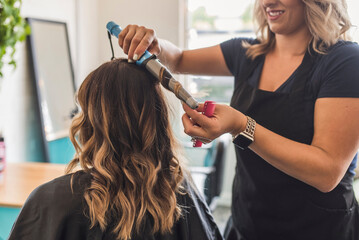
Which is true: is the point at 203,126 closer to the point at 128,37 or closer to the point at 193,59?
the point at 128,37

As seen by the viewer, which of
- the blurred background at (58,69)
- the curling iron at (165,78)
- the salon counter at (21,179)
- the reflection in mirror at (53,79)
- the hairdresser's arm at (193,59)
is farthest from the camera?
the reflection in mirror at (53,79)

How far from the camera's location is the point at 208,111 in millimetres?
778

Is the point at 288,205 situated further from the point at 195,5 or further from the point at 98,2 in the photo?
the point at 195,5

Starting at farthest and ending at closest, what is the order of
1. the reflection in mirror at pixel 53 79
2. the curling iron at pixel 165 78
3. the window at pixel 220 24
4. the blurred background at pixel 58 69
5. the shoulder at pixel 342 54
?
the window at pixel 220 24, the reflection in mirror at pixel 53 79, the blurred background at pixel 58 69, the shoulder at pixel 342 54, the curling iron at pixel 165 78

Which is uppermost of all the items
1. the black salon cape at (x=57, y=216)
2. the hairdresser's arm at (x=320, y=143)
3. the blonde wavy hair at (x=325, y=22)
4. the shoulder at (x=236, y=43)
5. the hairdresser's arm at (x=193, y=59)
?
the blonde wavy hair at (x=325, y=22)

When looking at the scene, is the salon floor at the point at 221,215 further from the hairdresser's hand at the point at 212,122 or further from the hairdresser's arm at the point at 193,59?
the hairdresser's hand at the point at 212,122

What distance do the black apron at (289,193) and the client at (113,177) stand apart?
0.78ft

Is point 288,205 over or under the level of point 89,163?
A: under

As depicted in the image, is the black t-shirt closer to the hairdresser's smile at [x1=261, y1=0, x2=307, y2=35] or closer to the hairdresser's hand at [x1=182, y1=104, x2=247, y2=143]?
the hairdresser's smile at [x1=261, y1=0, x2=307, y2=35]

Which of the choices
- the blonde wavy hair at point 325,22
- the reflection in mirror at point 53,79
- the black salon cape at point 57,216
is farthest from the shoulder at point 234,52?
the reflection in mirror at point 53,79

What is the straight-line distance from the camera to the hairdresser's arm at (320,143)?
0.80 m

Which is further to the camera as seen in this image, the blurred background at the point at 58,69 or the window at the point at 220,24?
the window at the point at 220,24

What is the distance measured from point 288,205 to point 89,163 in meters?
0.58

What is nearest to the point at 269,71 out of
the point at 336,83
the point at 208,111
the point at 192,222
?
the point at 336,83
